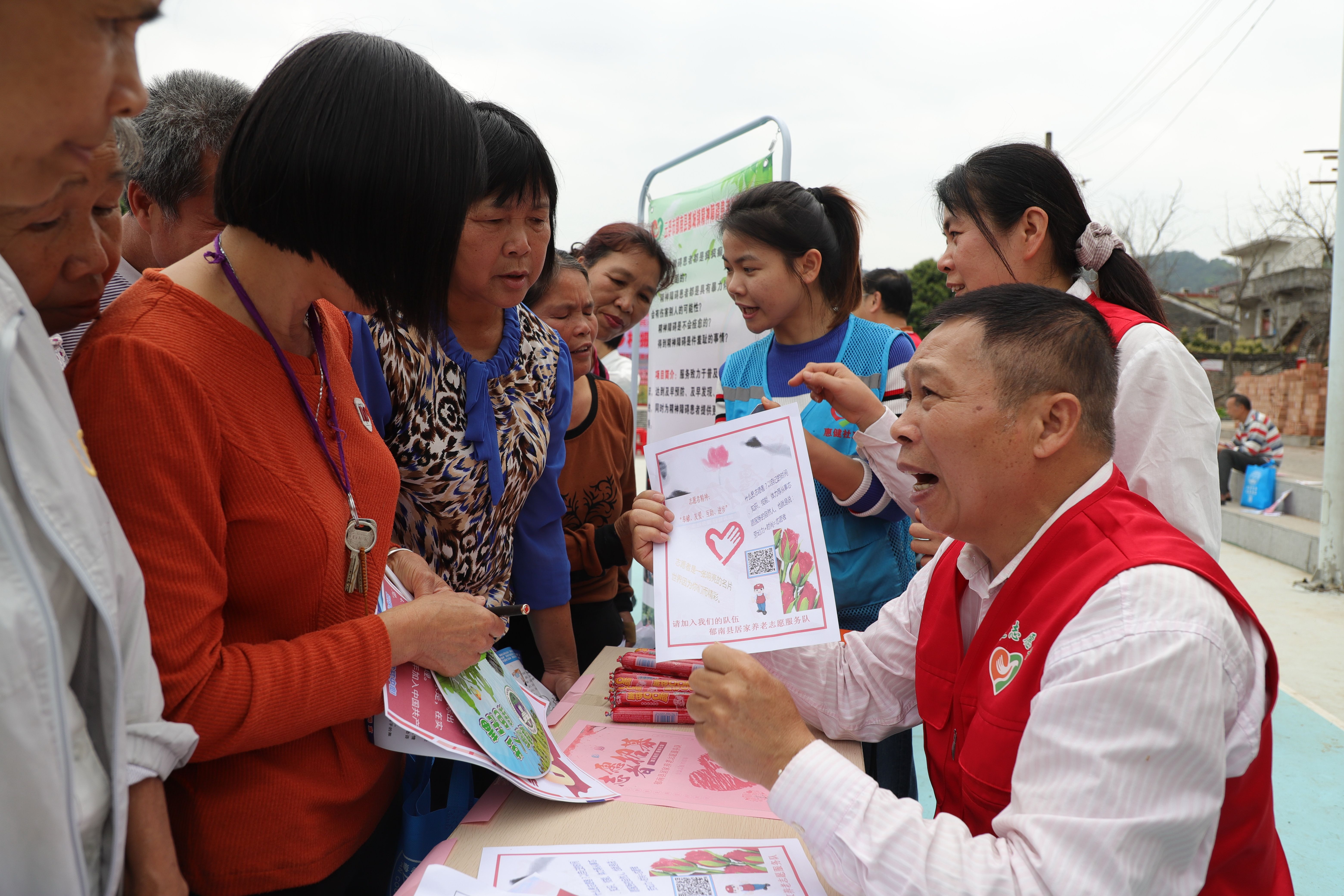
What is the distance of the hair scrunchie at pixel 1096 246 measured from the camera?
1985 mm

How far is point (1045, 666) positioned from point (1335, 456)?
6.90 metres

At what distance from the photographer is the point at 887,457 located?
6.48ft

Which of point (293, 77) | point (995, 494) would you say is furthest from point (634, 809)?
point (293, 77)

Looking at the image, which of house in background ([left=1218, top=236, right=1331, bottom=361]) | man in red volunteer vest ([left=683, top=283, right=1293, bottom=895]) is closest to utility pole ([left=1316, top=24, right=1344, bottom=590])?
man in red volunteer vest ([left=683, top=283, right=1293, bottom=895])

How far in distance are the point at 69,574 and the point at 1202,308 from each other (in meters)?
40.5

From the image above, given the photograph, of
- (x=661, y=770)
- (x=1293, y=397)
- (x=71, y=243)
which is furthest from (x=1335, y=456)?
(x=1293, y=397)

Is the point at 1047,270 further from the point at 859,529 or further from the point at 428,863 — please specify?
the point at 428,863

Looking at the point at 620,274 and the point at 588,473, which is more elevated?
the point at 620,274

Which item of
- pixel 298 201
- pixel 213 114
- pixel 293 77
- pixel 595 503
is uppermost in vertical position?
pixel 213 114

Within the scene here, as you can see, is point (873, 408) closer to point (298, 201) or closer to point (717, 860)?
point (717, 860)

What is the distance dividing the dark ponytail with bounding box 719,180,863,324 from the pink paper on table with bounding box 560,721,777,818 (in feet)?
4.63

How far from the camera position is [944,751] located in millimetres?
1325

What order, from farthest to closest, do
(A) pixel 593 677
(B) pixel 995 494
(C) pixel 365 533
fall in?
1. (A) pixel 593 677
2. (B) pixel 995 494
3. (C) pixel 365 533

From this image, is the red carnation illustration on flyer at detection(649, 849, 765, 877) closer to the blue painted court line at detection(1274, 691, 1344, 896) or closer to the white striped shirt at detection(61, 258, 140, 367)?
the white striped shirt at detection(61, 258, 140, 367)
